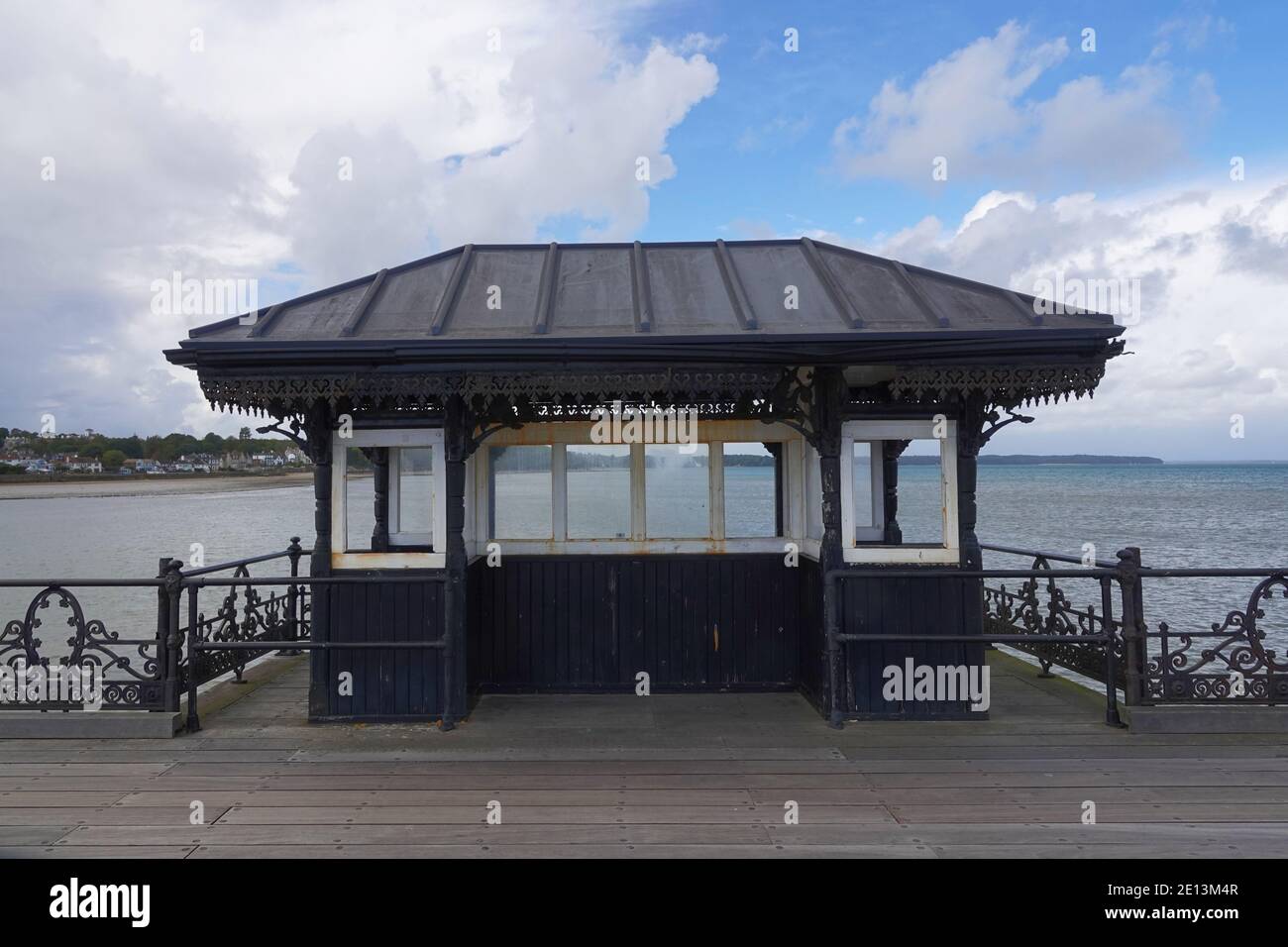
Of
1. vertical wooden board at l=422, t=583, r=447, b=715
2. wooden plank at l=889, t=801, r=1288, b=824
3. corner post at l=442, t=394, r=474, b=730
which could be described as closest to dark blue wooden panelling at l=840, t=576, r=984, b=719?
wooden plank at l=889, t=801, r=1288, b=824

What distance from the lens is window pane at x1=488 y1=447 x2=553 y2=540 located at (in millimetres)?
7297

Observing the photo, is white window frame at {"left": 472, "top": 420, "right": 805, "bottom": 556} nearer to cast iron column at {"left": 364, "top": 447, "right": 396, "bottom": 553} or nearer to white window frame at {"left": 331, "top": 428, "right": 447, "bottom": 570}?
white window frame at {"left": 331, "top": 428, "right": 447, "bottom": 570}

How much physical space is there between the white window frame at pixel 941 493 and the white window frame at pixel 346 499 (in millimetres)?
3370

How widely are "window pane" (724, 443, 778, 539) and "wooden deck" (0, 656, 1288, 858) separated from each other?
163cm

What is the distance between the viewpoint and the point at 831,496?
250 inches

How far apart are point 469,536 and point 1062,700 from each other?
5599 mm

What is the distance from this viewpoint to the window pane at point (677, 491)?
724cm

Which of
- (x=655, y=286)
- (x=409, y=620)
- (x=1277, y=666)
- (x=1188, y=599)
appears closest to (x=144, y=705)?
(x=409, y=620)

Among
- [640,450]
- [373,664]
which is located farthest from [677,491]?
[373,664]

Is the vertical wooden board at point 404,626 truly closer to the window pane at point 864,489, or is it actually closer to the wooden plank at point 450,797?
the wooden plank at point 450,797

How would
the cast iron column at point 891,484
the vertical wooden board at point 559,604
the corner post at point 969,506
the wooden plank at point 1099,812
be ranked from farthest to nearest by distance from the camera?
the cast iron column at point 891,484, the vertical wooden board at point 559,604, the corner post at point 969,506, the wooden plank at point 1099,812

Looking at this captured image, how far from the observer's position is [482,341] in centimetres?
575

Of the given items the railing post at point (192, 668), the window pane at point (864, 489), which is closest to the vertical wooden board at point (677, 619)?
the window pane at point (864, 489)

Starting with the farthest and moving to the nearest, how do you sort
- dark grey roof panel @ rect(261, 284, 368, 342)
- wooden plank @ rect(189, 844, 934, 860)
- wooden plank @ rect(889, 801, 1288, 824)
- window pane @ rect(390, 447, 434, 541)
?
window pane @ rect(390, 447, 434, 541), dark grey roof panel @ rect(261, 284, 368, 342), wooden plank @ rect(889, 801, 1288, 824), wooden plank @ rect(189, 844, 934, 860)
